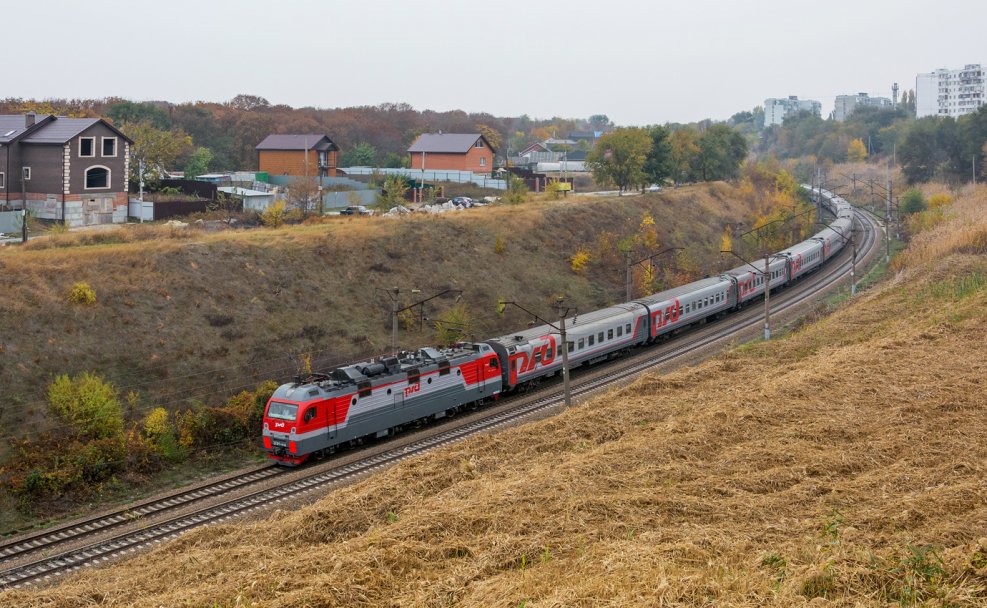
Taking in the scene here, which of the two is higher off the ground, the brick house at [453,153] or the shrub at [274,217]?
the brick house at [453,153]

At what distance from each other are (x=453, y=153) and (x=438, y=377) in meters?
61.7

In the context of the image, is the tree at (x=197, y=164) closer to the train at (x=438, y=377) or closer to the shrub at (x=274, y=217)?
the shrub at (x=274, y=217)

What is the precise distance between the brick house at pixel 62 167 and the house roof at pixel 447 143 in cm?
4127

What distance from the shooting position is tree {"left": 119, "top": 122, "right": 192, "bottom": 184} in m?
71.9

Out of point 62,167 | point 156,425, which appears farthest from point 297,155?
point 156,425

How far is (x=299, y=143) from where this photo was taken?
8956 cm

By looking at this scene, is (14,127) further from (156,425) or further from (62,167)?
(156,425)

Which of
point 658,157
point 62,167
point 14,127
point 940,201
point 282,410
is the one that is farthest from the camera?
point 940,201

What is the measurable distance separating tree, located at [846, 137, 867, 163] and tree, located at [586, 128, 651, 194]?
104m

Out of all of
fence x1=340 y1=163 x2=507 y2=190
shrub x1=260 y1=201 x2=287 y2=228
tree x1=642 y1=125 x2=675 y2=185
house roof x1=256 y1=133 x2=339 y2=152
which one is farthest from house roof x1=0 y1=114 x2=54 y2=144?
Answer: tree x1=642 y1=125 x2=675 y2=185

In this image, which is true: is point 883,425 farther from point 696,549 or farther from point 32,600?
point 32,600

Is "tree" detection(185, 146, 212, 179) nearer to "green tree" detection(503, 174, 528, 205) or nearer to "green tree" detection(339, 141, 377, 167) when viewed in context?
"green tree" detection(339, 141, 377, 167)

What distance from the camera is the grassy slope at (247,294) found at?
3694cm

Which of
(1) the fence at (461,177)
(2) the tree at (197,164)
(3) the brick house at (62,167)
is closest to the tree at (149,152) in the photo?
(2) the tree at (197,164)
